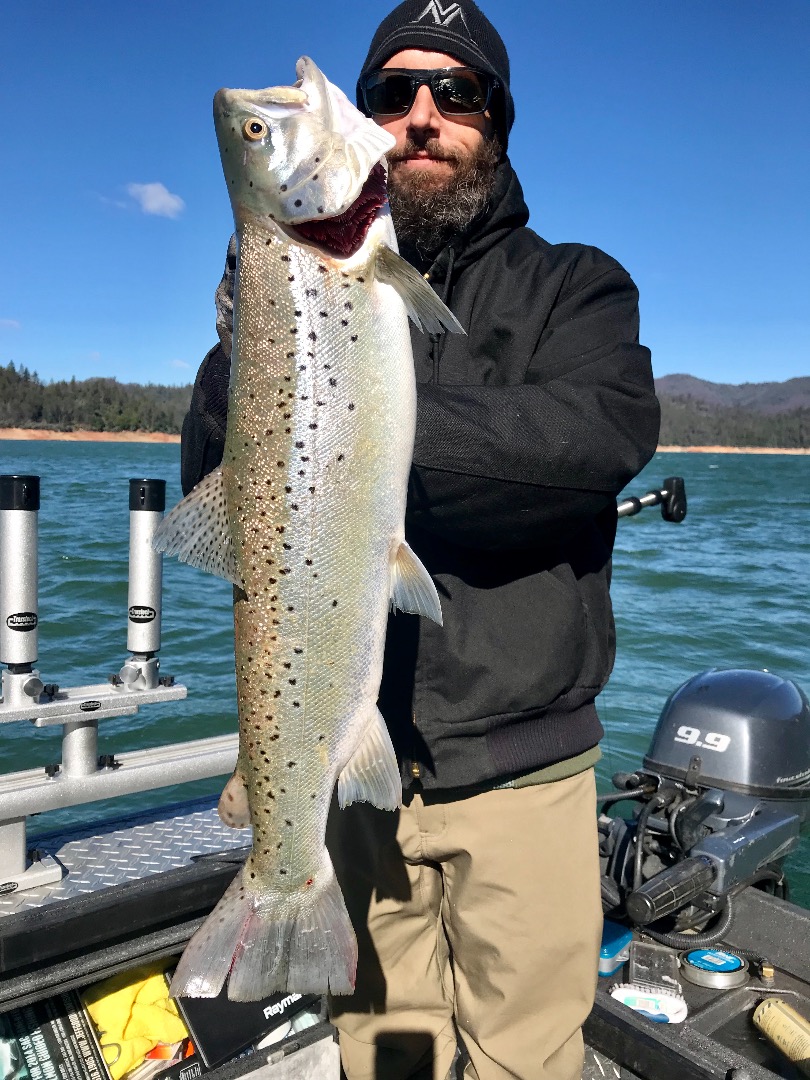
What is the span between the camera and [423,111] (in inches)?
108

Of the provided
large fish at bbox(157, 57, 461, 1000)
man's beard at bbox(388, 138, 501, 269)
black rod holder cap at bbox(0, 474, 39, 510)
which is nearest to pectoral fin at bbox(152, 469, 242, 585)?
large fish at bbox(157, 57, 461, 1000)

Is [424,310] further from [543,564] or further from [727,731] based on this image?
[727,731]

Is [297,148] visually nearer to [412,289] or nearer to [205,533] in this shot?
[412,289]

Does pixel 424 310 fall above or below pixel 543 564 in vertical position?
above

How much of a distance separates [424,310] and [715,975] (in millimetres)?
3369

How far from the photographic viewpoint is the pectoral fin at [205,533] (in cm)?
206

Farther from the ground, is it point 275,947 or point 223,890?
point 275,947

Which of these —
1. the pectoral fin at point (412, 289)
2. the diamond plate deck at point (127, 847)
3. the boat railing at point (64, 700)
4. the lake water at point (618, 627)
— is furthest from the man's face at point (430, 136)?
the lake water at point (618, 627)

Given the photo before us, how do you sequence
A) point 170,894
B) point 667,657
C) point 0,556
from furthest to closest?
1. point 667,657
2. point 0,556
3. point 170,894

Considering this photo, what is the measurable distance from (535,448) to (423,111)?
1.34 metres

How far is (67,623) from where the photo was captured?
1502 centimetres

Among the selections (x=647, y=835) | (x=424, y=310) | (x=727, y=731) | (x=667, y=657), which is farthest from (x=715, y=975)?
(x=667, y=657)

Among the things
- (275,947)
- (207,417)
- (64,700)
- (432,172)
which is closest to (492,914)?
(275,947)

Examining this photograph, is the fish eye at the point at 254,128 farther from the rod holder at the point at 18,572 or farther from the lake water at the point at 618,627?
the lake water at the point at 618,627
